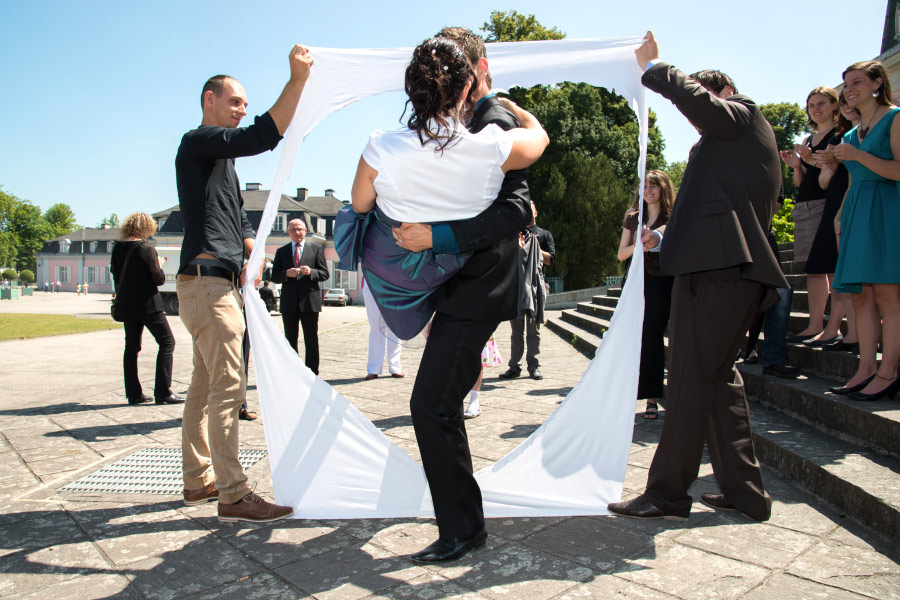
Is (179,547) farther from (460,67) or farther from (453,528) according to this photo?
(460,67)

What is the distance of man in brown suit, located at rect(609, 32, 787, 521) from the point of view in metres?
2.79

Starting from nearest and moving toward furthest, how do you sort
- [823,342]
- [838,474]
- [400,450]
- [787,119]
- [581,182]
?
[838,474] → [400,450] → [823,342] → [581,182] → [787,119]

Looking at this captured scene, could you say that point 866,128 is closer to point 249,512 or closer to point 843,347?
point 843,347

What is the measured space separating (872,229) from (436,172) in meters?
2.89

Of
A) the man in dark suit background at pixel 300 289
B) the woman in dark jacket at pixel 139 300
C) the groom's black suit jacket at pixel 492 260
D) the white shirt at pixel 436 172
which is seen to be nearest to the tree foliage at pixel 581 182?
the man in dark suit background at pixel 300 289

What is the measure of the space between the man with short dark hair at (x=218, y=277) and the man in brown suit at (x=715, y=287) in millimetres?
1752

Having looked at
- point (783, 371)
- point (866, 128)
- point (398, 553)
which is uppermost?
point (866, 128)

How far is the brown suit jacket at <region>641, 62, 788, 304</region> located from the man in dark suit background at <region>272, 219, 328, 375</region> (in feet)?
15.6

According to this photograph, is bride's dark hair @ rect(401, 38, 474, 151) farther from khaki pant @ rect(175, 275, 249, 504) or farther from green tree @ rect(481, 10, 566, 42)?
green tree @ rect(481, 10, 566, 42)

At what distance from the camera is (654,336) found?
4836 mm

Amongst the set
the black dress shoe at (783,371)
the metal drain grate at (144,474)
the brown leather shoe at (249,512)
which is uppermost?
the black dress shoe at (783,371)

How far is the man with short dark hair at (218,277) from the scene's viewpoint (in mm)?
2938

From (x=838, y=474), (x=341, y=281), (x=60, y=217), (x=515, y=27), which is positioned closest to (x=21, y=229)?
(x=60, y=217)

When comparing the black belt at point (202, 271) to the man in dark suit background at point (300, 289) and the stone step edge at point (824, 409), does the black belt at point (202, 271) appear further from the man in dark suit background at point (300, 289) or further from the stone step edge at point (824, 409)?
the man in dark suit background at point (300, 289)
